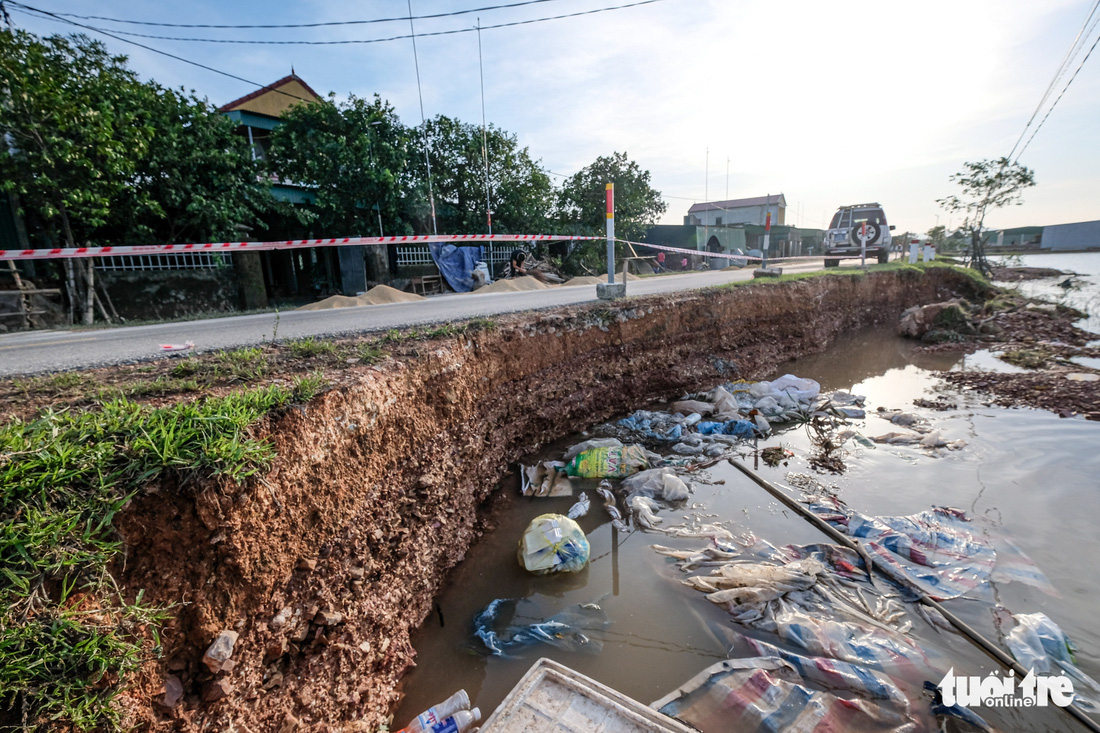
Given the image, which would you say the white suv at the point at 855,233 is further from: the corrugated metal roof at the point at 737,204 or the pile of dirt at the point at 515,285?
the corrugated metal roof at the point at 737,204

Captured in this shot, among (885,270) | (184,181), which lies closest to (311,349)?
(184,181)

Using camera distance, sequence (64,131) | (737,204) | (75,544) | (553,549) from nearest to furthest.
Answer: (75,544), (553,549), (64,131), (737,204)

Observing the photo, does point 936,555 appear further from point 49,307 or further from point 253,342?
point 49,307

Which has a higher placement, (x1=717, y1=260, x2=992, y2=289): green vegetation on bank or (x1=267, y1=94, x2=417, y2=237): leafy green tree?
(x1=267, y1=94, x2=417, y2=237): leafy green tree

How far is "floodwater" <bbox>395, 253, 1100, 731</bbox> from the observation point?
248cm

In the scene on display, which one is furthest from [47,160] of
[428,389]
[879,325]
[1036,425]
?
[879,325]

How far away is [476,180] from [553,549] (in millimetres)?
13005

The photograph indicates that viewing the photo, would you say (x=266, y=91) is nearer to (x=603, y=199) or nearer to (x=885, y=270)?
(x=603, y=199)

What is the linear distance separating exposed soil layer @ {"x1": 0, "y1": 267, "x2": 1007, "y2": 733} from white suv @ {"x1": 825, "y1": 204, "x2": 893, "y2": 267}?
45.2ft

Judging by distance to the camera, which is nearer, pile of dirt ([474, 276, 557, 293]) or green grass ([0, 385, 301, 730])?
green grass ([0, 385, 301, 730])

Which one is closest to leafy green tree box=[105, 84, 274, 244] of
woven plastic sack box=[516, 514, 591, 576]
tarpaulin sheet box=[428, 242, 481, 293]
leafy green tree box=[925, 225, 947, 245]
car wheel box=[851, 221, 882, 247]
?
tarpaulin sheet box=[428, 242, 481, 293]

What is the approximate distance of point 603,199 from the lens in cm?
1766

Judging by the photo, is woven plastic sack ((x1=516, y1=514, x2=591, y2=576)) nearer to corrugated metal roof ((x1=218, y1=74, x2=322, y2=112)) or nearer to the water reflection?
the water reflection

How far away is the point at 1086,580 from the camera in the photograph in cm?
290
